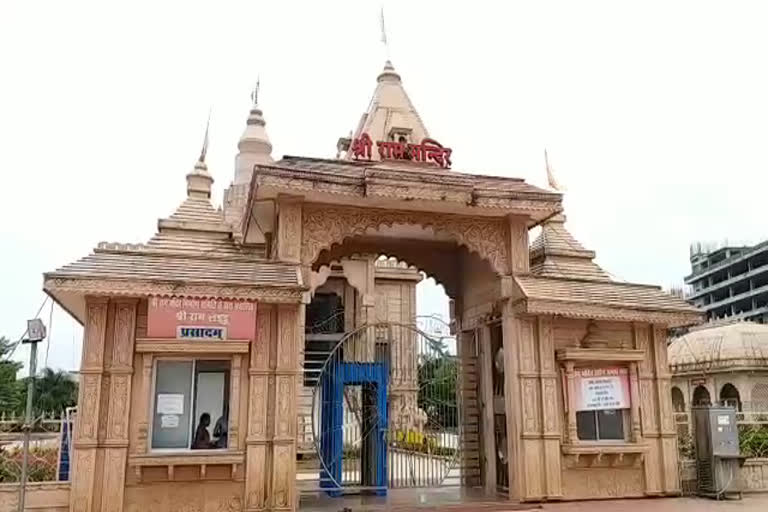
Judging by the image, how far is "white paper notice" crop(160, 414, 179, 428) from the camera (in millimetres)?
7836

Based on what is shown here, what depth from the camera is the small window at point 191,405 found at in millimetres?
7832

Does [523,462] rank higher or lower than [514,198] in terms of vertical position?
lower

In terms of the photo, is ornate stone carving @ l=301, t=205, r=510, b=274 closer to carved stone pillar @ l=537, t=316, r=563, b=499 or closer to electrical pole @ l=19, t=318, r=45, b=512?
carved stone pillar @ l=537, t=316, r=563, b=499

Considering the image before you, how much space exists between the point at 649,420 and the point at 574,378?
1.42 m

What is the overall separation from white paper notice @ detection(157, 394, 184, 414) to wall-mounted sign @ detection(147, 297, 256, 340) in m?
0.77

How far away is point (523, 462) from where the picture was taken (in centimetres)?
880

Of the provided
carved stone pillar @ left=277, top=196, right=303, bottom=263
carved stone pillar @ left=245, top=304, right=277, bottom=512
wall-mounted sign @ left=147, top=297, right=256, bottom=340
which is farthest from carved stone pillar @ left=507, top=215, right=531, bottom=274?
wall-mounted sign @ left=147, top=297, right=256, bottom=340

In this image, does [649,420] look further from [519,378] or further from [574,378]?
[519,378]

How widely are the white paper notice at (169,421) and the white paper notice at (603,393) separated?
5483 millimetres

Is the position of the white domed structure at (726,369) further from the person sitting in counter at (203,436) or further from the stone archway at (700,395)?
the person sitting in counter at (203,436)

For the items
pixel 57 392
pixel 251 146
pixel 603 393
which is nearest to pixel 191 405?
pixel 603 393

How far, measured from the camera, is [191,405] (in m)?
7.94

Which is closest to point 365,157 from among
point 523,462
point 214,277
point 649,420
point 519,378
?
point 214,277

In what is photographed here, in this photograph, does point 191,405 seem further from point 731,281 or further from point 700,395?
point 731,281
